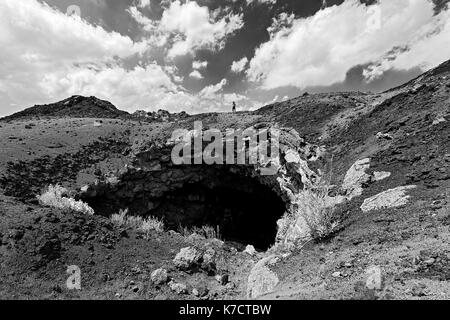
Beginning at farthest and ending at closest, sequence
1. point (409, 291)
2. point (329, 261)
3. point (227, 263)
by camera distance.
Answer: point (227, 263), point (329, 261), point (409, 291)

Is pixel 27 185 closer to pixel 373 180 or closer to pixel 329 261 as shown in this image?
pixel 329 261

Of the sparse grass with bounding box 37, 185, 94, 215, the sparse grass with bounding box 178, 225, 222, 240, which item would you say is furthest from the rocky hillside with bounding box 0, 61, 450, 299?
the sparse grass with bounding box 178, 225, 222, 240

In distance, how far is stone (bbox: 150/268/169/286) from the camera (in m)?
9.93

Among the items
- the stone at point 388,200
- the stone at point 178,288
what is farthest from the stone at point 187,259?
the stone at point 388,200

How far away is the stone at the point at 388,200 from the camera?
1016 centimetres

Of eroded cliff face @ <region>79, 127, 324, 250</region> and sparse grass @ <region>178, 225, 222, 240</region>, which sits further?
eroded cliff face @ <region>79, 127, 324, 250</region>

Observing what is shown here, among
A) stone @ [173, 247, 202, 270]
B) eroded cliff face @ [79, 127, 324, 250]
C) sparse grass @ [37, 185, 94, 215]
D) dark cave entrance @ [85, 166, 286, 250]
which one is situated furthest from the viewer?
dark cave entrance @ [85, 166, 286, 250]

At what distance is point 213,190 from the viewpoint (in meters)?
27.1

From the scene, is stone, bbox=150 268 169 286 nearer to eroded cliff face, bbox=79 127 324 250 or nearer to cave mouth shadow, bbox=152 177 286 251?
eroded cliff face, bbox=79 127 324 250

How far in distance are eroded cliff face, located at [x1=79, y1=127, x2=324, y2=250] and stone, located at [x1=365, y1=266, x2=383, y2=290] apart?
11.2 meters

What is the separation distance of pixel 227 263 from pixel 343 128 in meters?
14.2
